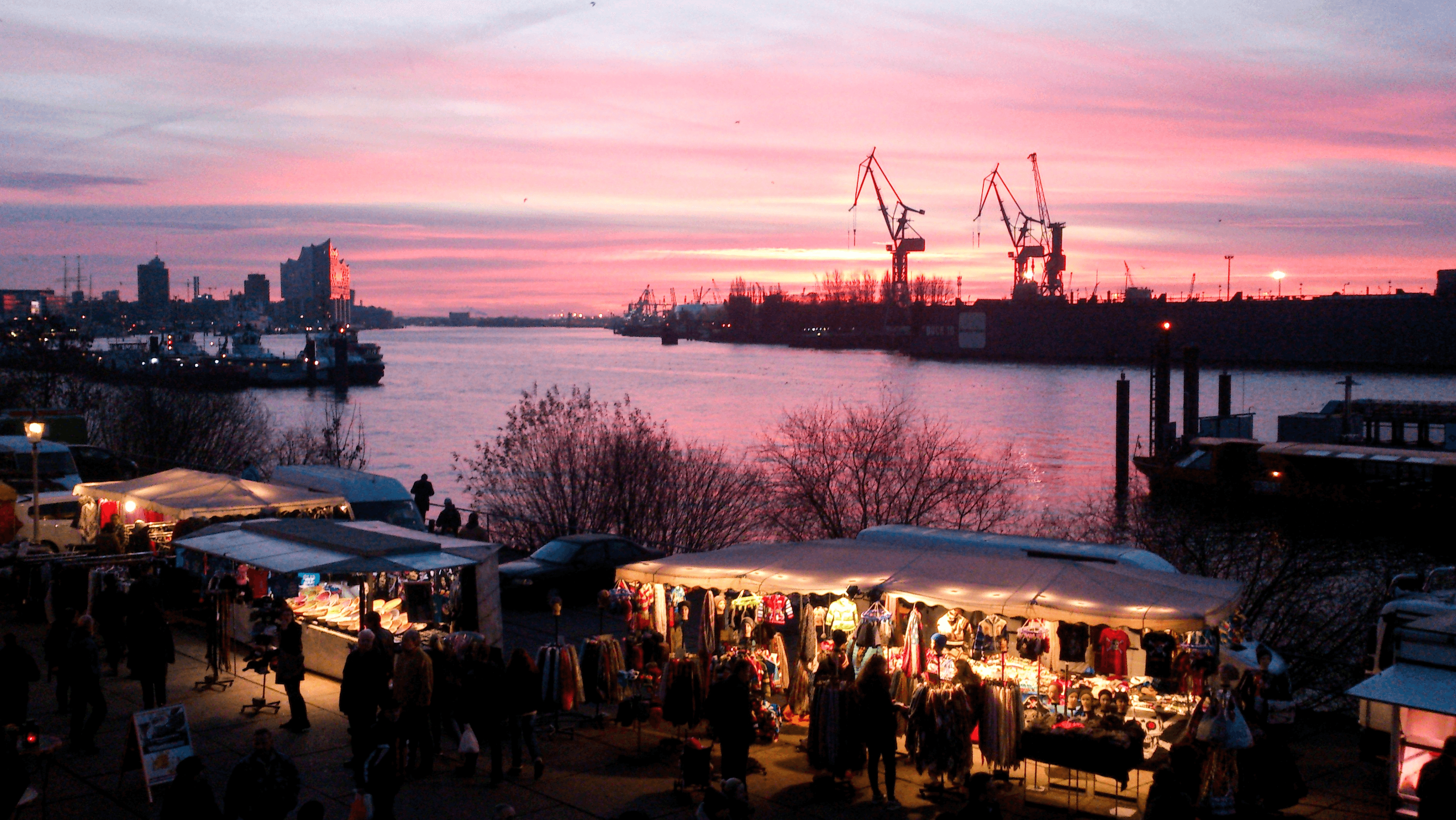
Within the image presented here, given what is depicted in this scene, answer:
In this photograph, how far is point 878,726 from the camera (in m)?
7.92

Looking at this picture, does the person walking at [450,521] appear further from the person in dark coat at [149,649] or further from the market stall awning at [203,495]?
the person in dark coat at [149,649]

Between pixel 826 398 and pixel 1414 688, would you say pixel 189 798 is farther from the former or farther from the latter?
pixel 826 398

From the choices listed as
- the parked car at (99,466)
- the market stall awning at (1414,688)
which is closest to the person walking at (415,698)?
the market stall awning at (1414,688)

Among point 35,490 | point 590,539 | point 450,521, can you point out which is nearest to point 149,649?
point 590,539

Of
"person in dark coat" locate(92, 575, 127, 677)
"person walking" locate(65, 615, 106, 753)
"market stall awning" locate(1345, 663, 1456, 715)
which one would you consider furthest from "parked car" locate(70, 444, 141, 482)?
"market stall awning" locate(1345, 663, 1456, 715)

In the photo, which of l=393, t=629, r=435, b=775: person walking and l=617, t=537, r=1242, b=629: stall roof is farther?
l=617, t=537, r=1242, b=629: stall roof

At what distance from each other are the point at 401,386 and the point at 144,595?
11306 cm

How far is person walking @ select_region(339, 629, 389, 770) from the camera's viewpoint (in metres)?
8.44

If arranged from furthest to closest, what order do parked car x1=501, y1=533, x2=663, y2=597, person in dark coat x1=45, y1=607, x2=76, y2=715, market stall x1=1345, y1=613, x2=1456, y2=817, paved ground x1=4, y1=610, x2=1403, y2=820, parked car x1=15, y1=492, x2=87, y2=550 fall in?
parked car x1=15, y1=492, x2=87, y2=550 → parked car x1=501, y1=533, x2=663, y2=597 → person in dark coat x1=45, y1=607, x2=76, y2=715 → paved ground x1=4, y1=610, x2=1403, y2=820 → market stall x1=1345, y1=613, x2=1456, y2=817

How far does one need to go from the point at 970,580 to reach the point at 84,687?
22.9 feet

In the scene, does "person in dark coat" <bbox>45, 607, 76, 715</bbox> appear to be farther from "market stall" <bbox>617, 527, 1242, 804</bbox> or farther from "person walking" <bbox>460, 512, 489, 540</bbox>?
"person walking" <bbox>460, 512, 489, 540</bbox>

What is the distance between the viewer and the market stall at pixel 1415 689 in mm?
7395

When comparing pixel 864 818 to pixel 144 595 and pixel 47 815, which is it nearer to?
pixel 47 815

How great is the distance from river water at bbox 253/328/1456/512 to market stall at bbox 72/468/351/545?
2575 centimetres
